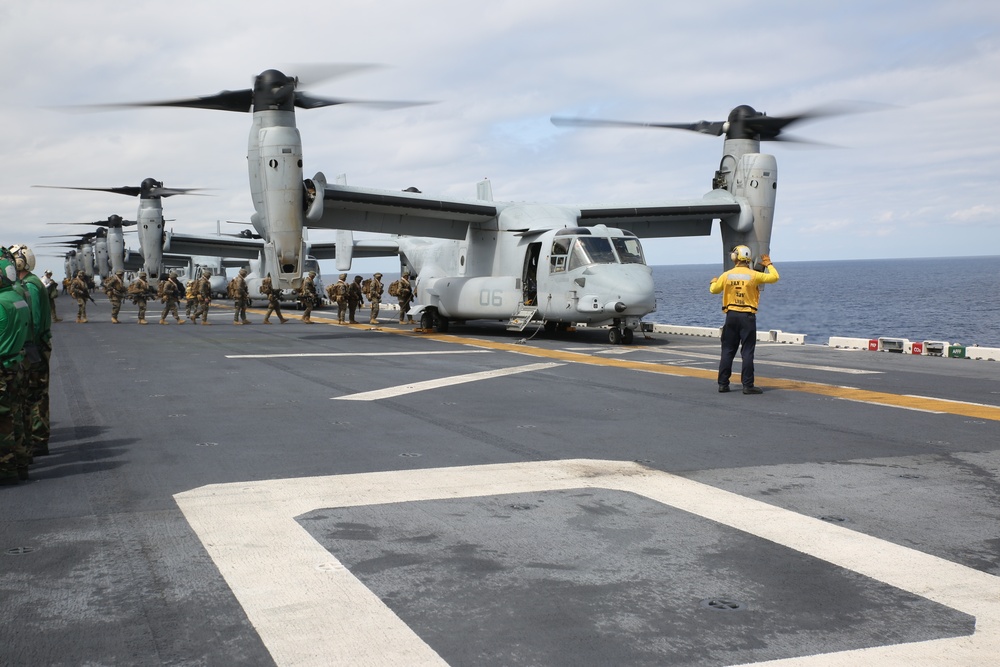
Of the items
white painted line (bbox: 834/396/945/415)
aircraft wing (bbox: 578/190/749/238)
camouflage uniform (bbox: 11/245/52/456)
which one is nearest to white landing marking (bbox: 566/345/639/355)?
aircraft wing (bbox: 578/190/749/238)

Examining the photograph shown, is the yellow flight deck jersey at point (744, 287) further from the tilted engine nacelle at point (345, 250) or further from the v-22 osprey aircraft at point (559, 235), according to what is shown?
the tilted engine nacelle at point (345, 250)

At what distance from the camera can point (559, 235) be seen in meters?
20.7

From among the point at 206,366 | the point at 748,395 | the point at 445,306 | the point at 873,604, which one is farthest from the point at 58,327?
the point at 873,604

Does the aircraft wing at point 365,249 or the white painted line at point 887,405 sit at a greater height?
the aircraft wing at point 365,249

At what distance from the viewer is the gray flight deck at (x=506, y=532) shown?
11.2 feet

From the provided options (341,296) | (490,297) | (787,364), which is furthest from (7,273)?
(341,296)

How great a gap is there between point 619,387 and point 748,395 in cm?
171

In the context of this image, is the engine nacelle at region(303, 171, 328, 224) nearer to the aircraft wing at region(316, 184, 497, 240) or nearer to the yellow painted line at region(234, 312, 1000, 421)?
the aircraft wing at region(316, 184, 497, 240)

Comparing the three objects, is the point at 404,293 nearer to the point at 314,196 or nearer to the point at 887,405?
the point at 314,196

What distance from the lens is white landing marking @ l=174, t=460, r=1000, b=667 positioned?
328 cm

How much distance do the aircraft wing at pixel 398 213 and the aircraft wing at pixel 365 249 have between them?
1828cm

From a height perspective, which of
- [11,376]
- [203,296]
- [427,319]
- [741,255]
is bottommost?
[11,376]

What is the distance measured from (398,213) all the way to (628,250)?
22.4 feet

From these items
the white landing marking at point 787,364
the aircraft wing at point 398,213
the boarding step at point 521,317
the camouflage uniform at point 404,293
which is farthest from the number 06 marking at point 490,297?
the camouflage uniform at point 404,293
